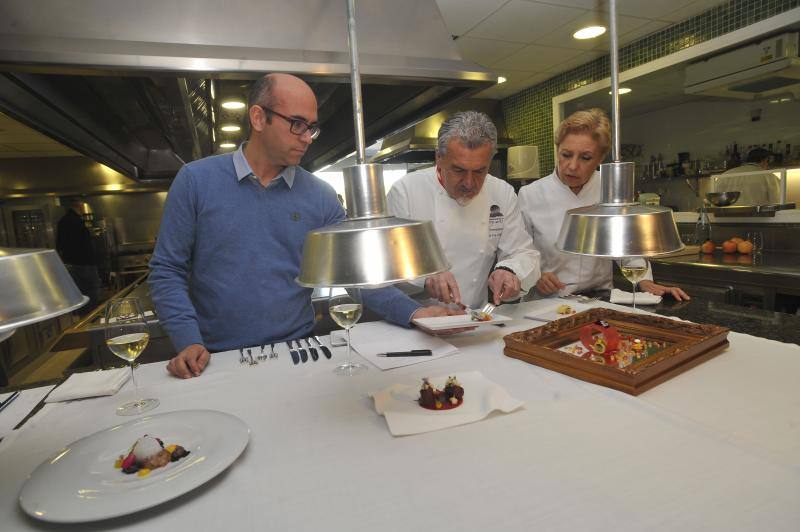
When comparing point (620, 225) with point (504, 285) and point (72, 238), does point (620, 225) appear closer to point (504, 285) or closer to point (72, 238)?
point (504, 285)

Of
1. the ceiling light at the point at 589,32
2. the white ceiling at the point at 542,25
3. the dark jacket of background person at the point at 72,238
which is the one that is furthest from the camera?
the dark jacket of background person at the point at 72,238

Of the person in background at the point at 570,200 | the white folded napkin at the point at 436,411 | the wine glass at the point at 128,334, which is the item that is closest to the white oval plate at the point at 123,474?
the wine glass at the point at 128,334

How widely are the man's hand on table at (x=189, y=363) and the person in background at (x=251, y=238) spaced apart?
0.87ft

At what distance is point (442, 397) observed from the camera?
0.99 meters

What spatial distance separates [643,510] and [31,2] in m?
1.76

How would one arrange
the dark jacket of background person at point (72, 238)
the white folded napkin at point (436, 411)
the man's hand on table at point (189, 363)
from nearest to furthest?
the white folded napkin at point (436, 411)
the man's hand on table at point (189, 363)
the dark jacket of background person at point (72, 238)

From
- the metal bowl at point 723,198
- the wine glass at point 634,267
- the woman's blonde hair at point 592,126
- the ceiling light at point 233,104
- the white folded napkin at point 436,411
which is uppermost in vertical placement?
the ceiling light at point 233,104

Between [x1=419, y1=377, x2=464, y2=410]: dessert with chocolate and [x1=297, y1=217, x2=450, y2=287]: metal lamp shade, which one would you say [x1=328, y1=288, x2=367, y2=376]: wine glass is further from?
[x1=297, y1=217, x2=450, y2=287]: metal lamp shade

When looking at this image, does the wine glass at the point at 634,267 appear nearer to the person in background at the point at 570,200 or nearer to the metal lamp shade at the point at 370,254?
the person in background at the point at 570,200

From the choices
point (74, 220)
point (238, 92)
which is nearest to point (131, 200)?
point (74, 220)

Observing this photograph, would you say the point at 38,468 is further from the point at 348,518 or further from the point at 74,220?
the point at 74,220

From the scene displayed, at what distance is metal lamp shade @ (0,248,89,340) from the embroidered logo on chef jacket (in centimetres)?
191

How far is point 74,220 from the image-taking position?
19.6 ft

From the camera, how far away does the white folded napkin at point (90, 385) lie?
114cm
